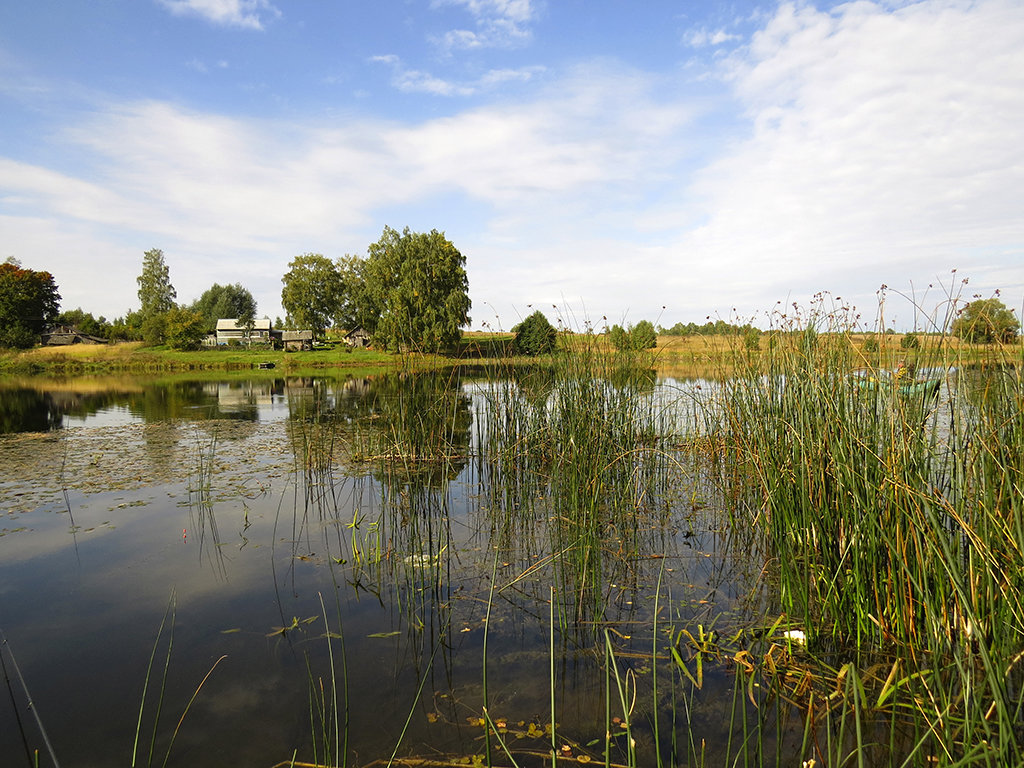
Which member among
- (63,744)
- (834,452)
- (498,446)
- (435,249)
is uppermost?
(435,249)

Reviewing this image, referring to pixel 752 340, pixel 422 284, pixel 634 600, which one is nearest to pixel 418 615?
pixel 634 600

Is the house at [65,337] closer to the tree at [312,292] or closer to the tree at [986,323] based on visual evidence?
the tree at [312,292]

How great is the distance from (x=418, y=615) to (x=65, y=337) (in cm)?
6117

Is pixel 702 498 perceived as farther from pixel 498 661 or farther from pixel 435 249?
pixel 435 249

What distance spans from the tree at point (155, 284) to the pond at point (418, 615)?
201 ft

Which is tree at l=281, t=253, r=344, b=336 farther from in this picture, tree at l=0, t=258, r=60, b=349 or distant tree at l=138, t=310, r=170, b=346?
tree at l=0, t=258, r=60, b=349

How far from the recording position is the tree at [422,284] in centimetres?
3191

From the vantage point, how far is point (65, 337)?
166 ft

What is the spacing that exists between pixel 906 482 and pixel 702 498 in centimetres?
322

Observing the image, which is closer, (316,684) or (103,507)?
(316,684)

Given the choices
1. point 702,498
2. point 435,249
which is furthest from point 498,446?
point 435,249

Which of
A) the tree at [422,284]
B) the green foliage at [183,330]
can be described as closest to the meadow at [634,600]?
the tree at [422,284]

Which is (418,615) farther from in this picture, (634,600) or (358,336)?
(358,336)

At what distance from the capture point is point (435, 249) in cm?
3578
